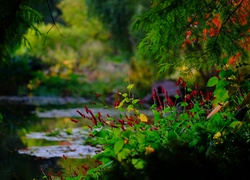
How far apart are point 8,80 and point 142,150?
2033cm

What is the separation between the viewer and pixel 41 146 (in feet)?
35.6

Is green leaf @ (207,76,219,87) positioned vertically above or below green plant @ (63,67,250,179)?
above

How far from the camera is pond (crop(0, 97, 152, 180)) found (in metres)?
8.23

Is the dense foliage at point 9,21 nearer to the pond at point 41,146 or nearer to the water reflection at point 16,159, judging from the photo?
the pond at point 41,146

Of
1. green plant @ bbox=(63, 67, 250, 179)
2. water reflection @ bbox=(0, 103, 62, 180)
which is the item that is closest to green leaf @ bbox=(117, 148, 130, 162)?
green plant @ bbox=(63, 67, 250, 179)

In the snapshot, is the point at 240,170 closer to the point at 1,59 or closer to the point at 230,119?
the point at 230,119

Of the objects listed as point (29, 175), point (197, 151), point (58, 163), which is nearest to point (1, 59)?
point (197, 151)

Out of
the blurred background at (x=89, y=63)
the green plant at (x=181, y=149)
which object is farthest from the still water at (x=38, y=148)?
the blurred background at (x=89, y=63)

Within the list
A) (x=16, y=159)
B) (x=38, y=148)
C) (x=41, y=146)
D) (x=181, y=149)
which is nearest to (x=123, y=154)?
(x=181, y=149)

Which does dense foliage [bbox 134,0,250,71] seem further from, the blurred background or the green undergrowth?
the blurred background

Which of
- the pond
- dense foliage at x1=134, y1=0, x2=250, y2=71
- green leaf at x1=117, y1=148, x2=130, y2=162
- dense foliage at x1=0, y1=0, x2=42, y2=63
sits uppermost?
dense foliage at x1=0, y1=0, x2=42, y2=63

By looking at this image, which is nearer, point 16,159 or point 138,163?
point 138,163

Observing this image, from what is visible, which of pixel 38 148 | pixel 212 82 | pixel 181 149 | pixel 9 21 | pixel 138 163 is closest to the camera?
pixel 181 149

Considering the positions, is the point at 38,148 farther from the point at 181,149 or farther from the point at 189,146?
the point at 181,149
